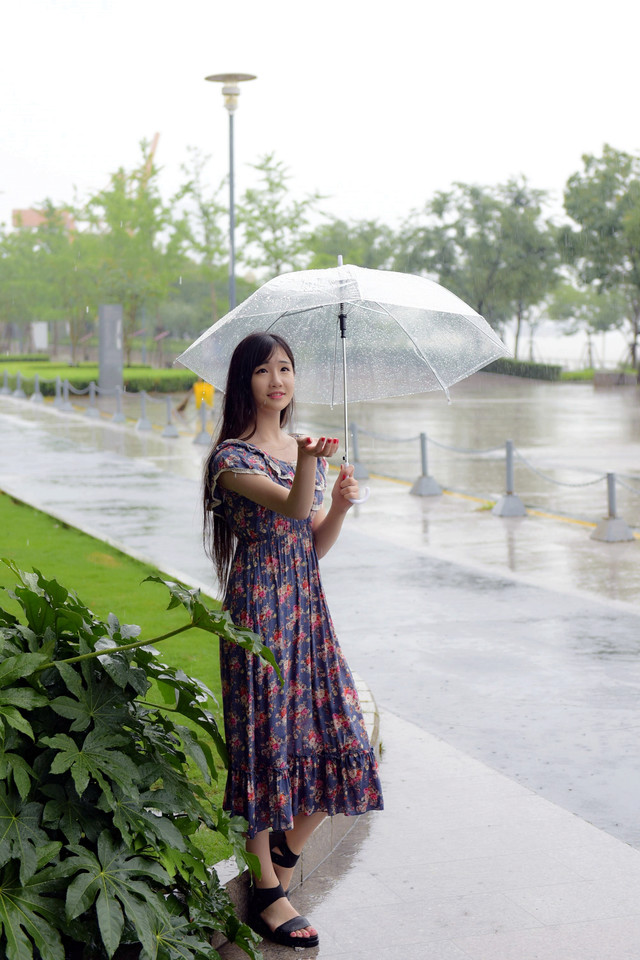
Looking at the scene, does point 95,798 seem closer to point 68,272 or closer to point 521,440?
point 521,440

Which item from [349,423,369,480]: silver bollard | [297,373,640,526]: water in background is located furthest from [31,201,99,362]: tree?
[349,423,369,480]: silver bollard

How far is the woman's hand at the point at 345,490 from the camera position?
360cm

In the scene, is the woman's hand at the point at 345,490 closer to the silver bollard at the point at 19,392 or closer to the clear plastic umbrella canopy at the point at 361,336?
the clear plastic umbrella canopy at the point at 361,336

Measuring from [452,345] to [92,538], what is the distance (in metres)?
7.26

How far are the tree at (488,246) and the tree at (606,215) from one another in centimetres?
574

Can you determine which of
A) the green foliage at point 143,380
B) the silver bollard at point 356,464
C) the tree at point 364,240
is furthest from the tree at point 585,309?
the silver bollard at point 356,464

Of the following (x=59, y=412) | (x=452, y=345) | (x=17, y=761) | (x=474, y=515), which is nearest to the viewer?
(x=17, y=761)

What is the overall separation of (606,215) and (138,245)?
19.7 metres

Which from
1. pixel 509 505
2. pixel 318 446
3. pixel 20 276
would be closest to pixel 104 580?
pixel 509 505

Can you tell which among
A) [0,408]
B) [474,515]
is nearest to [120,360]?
[0,408]

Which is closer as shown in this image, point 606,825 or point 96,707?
point 96,707

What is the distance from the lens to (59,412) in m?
29.6

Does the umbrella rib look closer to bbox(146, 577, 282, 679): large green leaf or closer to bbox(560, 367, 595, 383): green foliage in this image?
bbox(146, 577, 282, 679): large green leaf

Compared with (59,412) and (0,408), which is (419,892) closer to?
(59,412)
